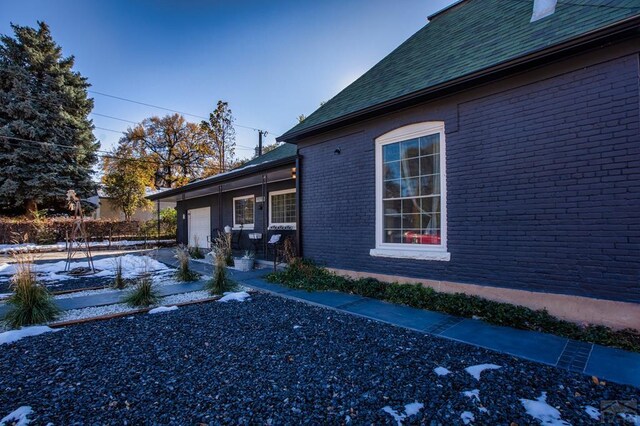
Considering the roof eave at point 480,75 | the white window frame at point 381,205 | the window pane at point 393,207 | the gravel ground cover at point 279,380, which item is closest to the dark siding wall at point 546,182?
the white window frame at point 381,205

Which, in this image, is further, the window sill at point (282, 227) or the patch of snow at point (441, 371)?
the window sill at point (282, 227)

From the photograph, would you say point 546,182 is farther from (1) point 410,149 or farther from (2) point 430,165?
(1) point 410,149

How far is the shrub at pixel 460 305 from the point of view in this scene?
134 inches

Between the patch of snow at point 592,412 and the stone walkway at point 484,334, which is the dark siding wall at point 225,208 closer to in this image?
the stone walkway at point 484,334

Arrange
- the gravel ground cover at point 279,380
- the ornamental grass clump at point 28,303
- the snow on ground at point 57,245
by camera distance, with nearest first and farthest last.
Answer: the gravel ground cover at point 279,380 → the ornamental grass clump at point 28,303 → the snow on ground at point 57,245

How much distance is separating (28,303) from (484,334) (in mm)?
6077

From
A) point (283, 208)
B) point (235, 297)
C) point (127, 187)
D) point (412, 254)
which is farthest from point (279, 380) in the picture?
point (127, 187)

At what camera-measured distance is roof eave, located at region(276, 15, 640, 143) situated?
3402 mm

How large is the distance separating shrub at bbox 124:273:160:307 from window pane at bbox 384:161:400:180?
466 centimetres

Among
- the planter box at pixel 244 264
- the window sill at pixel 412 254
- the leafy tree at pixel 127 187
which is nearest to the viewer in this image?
the window sill at pixel 412 254

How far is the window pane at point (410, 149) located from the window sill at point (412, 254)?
5.55ft

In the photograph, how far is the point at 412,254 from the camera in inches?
209

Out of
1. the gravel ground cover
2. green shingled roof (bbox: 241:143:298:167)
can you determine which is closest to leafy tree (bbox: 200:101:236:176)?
green shingled roof (bbox: 241:143:298:167)

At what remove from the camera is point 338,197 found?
6.61 meters
